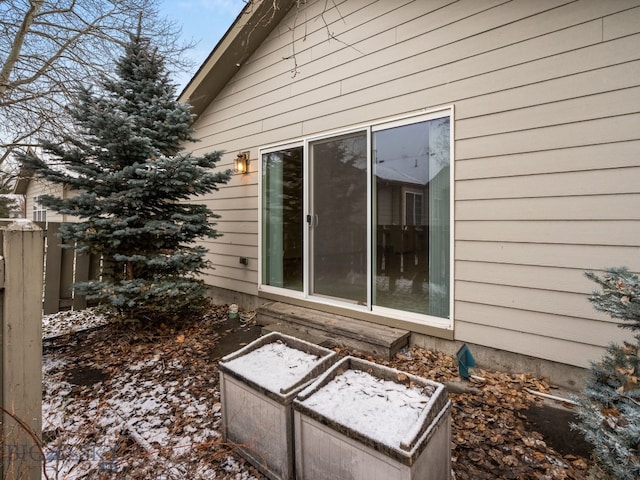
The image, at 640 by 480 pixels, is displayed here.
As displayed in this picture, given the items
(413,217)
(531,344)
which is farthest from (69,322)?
(531,344)

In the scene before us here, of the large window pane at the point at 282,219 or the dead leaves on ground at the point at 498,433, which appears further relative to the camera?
the large window pane at the point at 282,219

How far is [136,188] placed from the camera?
3588mm

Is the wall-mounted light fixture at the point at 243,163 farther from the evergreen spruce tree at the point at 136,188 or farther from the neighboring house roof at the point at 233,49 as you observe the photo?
the neighboring house roof at the point at 233,49

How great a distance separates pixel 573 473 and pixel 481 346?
112 cm

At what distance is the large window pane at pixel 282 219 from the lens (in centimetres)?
412

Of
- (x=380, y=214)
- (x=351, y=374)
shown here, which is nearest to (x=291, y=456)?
(x=351, y=374)

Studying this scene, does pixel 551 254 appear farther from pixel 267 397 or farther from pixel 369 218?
pixel 267 397

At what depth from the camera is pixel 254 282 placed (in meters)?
4.69

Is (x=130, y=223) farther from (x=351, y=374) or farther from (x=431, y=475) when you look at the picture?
(x=431, y=475)

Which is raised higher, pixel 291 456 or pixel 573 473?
pixel 291 456

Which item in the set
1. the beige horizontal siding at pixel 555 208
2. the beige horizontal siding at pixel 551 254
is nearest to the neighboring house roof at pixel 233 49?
the beige horizontal siding at pixel 555 208

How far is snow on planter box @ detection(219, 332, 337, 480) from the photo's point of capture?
1575 millimetres

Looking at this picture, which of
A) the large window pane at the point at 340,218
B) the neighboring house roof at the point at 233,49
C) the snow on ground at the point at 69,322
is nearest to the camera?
the large window pane at the point at 340,218

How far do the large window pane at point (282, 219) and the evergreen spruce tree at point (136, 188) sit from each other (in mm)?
715
